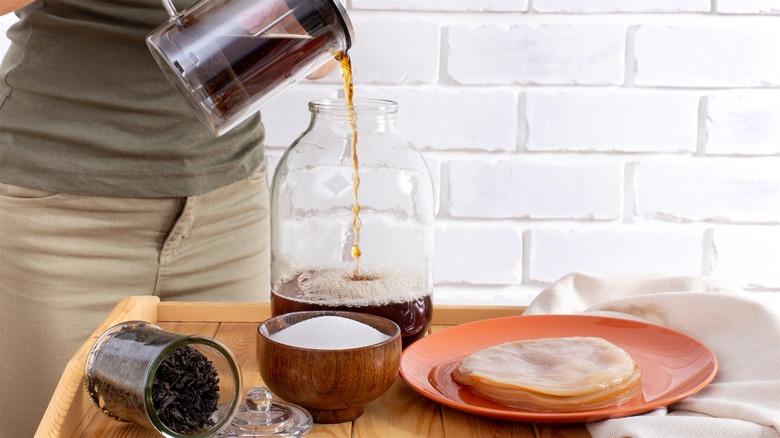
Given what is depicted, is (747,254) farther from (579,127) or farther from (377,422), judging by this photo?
(377,422)

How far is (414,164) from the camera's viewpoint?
80 cm

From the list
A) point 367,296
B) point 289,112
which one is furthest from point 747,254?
point 367,296

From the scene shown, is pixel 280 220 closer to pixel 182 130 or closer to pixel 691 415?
pixel 182 130

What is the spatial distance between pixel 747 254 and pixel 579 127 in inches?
12.8

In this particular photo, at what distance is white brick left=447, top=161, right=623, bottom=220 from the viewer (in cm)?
132

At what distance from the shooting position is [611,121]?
1.31 meters

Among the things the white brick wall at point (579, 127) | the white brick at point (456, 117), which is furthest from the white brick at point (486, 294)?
the white brick at point (456, 117)

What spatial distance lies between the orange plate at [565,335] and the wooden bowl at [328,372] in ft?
0.21

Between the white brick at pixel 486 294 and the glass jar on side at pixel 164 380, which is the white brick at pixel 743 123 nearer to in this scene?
the white brick at pixel 486 294

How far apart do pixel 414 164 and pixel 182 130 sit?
37 centimetres

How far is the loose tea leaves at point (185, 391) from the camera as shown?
0.59 metres

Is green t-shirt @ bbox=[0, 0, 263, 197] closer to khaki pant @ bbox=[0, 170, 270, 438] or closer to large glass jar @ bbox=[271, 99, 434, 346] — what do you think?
khaki pant @ bbox=[0, 170, 270, 438]

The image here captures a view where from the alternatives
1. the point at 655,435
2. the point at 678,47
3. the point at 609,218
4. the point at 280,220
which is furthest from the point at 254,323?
the point at 678,47

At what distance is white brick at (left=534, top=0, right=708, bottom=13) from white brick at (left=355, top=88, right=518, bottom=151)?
138 millimetres
